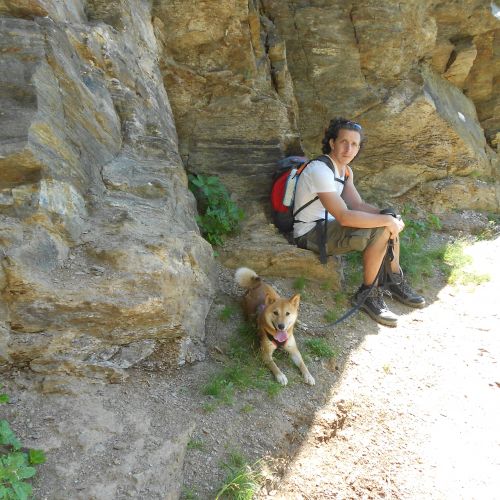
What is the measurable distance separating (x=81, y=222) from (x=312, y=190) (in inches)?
111

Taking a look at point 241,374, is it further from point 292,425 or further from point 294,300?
point 294,300

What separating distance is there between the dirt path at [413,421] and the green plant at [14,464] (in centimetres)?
169

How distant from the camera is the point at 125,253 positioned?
3.57 m

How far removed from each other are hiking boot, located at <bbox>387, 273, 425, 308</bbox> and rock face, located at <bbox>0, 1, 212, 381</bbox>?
2758 mm

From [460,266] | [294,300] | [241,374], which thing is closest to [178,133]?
[294,300]

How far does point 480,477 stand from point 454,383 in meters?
1.15

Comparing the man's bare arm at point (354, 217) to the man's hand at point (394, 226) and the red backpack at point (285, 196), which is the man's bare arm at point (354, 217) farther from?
the red backpack at point (285, 196)

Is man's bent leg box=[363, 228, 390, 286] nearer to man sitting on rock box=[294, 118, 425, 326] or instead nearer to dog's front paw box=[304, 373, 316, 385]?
man sitting on rock box=[294, 118, 425, 326]

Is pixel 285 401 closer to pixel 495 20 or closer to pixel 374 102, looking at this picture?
pixel 374 102

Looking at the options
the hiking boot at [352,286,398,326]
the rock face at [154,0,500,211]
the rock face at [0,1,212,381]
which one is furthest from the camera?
the rock face at [154,0,500,211]

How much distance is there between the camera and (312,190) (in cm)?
528

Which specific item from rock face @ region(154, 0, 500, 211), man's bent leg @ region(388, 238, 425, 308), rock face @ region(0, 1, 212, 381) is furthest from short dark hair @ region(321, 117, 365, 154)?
rock face @ region(0, 1, 212, 381)

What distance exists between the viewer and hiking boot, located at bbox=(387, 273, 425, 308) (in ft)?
19.1

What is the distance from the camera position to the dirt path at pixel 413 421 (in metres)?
3.35
